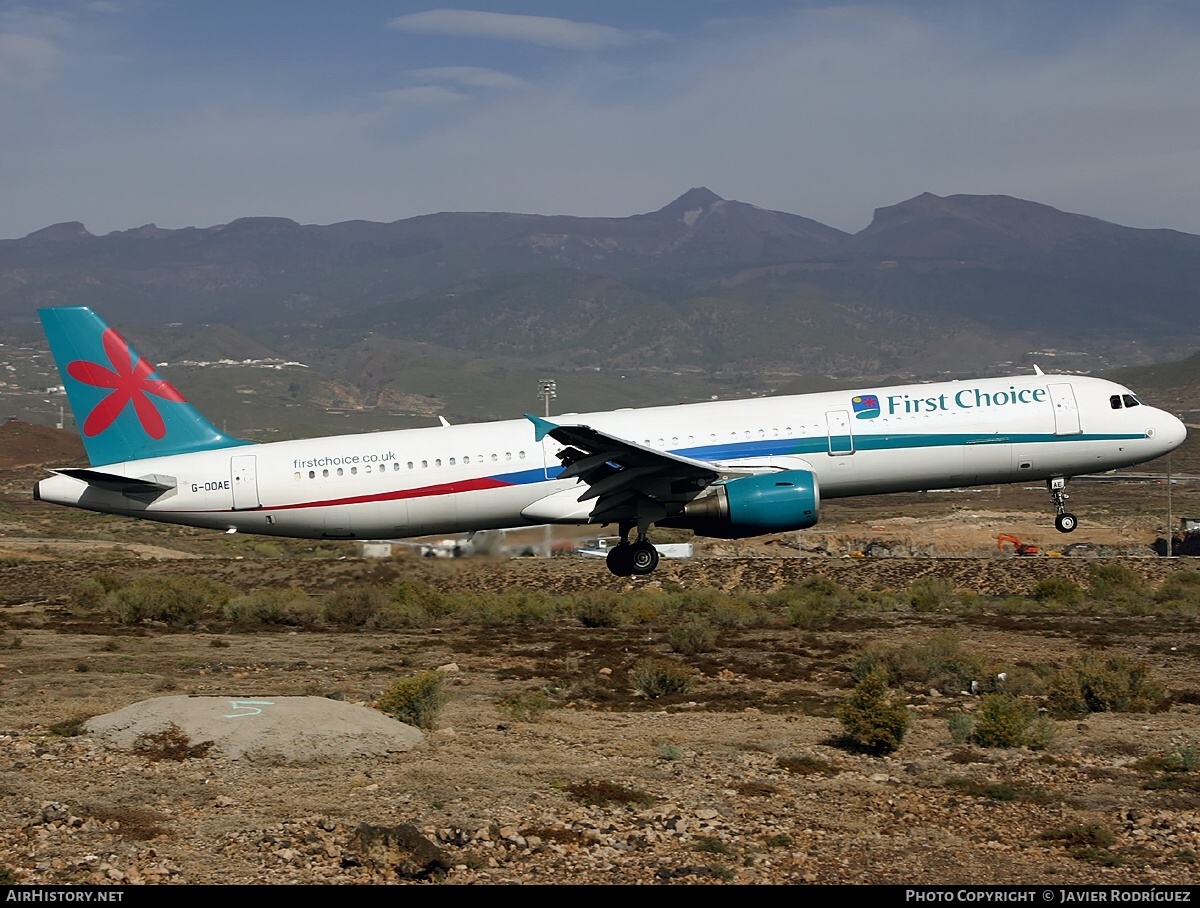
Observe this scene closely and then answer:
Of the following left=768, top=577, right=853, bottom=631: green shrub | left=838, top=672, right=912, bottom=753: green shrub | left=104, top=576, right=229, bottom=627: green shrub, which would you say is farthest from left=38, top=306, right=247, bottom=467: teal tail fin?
left=768, top=577, right=853, bottom=631: green shrub

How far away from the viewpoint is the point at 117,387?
32.7m

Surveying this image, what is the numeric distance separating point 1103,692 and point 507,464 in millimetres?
14714

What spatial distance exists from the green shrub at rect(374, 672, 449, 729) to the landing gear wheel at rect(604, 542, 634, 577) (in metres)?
10.0

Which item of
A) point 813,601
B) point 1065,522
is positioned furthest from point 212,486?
point 813,601

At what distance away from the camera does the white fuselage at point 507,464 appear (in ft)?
106

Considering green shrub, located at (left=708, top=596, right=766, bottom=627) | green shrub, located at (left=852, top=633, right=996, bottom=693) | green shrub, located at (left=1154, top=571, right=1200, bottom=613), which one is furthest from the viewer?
green shrub, located at (left=1154, top=571, right=1200, bottom=613)

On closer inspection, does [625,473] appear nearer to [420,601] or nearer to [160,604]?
[420,601]

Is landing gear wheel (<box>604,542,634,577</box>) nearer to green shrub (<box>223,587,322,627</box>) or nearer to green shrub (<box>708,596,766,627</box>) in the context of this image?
green shrub (<box>708,596,766,627</box>)

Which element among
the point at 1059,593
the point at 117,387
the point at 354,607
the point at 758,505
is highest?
the point at 117,387

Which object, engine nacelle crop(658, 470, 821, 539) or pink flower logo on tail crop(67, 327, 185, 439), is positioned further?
pink flower logo on tail crop(67, 327, 185, 439)

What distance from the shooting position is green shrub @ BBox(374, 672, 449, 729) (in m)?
23.2

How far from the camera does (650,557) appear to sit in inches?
1293

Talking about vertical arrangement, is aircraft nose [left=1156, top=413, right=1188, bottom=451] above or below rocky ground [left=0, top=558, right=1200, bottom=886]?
above
